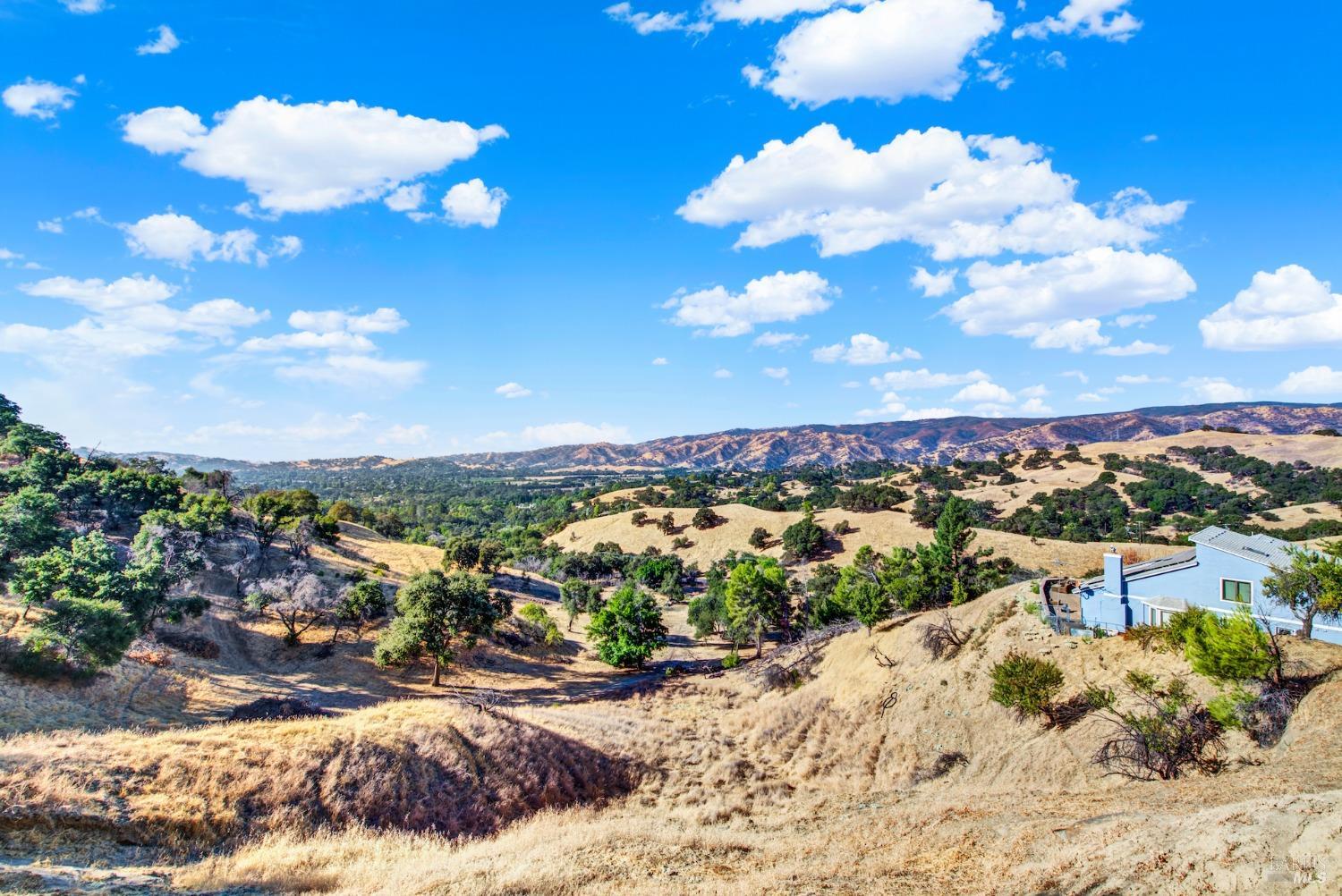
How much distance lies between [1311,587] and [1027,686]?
9161mm

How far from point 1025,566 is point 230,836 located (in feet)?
213

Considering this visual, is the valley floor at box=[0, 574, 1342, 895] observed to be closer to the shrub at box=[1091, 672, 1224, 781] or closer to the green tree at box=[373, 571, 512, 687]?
the shrub at box=[1091, 672, 1224, 781]

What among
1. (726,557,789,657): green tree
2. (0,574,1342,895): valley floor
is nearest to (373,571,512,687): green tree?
(0,574,1342,895): valley floor

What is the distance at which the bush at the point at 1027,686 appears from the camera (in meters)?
22.7

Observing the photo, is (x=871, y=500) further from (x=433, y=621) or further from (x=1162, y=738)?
(x=1162, y=738)

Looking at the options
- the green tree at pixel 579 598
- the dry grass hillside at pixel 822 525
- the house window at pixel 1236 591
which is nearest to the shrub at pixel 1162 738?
the house window at pixel 1236 591

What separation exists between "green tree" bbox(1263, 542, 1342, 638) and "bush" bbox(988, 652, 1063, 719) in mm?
7303

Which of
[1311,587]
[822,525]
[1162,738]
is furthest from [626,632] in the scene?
[822,525]

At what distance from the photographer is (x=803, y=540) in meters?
83.9

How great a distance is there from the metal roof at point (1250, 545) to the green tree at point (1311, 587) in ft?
3.83

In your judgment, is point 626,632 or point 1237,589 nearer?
point 1237,589

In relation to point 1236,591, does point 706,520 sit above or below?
below

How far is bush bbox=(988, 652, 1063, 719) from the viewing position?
2267cm

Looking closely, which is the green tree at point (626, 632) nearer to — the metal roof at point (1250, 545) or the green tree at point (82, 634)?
the green tree at point (82, 634)
